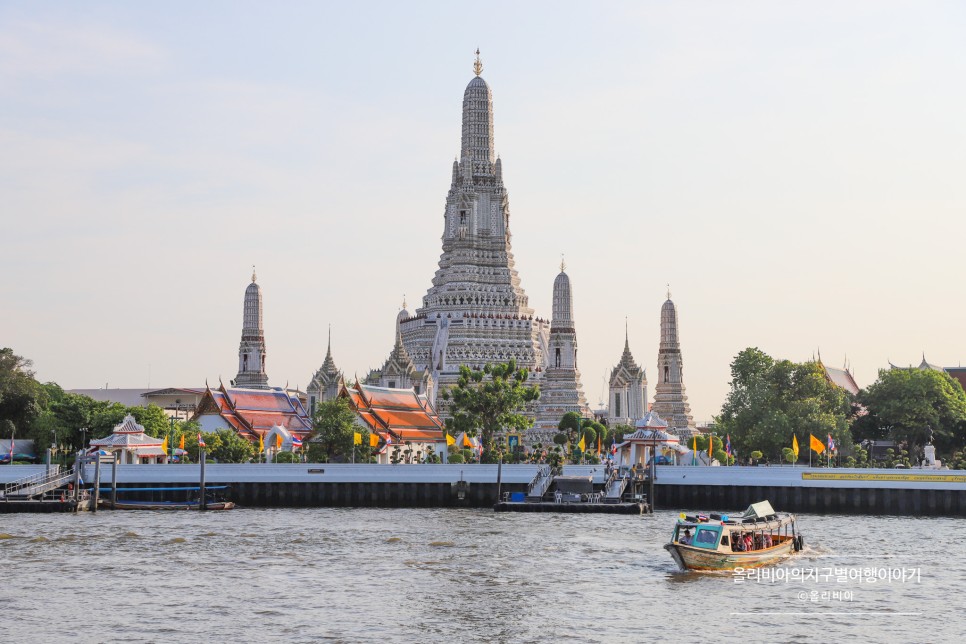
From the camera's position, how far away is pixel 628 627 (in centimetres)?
3675

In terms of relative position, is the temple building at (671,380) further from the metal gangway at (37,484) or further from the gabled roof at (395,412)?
the metal gangway at (37,484)

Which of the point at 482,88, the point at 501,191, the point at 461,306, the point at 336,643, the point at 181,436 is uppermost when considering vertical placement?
the point at 482,88

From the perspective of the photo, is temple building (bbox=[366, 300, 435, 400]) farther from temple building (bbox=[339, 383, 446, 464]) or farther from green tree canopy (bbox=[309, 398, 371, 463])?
green tree canopy (bbox=[309, 398, 371, 463])

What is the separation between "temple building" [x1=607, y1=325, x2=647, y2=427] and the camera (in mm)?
143750

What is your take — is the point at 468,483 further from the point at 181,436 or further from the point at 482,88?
the point at 482,88

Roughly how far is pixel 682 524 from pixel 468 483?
2858 cm

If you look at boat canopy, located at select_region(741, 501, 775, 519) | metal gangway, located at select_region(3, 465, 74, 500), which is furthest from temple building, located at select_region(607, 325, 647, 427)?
boat canopy, located at select_region(741, 501, 775, 519)

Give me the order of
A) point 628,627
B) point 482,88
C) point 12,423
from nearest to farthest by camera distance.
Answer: point 628,627 < point 12,423 < point 482,88

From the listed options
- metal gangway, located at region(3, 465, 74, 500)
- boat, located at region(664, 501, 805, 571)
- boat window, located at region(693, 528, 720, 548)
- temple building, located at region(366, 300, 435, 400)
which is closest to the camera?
boat, located at region(664, 501, 805, 571)

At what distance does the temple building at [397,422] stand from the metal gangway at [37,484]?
85.4ft

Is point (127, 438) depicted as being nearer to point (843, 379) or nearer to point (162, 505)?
point (162, 505)

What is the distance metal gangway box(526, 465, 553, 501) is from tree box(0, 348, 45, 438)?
1526 inches

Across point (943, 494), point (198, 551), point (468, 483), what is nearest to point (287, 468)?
point (468, 483)

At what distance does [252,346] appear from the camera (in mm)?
132125
